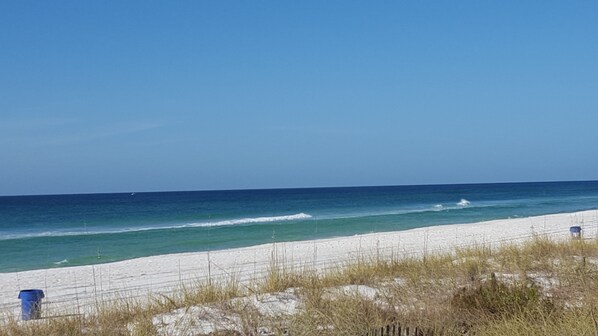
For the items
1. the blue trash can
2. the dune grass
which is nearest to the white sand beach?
the dune grass

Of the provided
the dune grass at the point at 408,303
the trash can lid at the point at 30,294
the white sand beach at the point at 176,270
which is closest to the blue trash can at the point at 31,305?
the trash can lid at the point at 30,294

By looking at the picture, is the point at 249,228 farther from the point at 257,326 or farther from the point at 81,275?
the point at 257,326

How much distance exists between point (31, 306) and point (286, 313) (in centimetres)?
309

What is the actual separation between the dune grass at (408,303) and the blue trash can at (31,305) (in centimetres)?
18

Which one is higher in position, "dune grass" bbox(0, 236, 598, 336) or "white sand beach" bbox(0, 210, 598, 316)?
"dune grass" bbox(0, 236, 598, 336)

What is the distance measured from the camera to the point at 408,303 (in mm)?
7078

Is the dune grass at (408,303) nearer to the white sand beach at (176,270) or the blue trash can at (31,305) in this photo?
the blue trash can at (31,305)

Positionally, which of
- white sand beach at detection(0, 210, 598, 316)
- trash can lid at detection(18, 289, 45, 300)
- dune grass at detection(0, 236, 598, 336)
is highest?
trash can lid at detection(18, 289, 45, 300)

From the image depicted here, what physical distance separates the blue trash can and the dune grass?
0.18 meters

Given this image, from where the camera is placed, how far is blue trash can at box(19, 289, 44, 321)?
24.9 feet

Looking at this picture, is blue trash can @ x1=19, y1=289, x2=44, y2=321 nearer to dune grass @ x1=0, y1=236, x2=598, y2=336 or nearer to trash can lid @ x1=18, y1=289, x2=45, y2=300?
trash can lid @ x1=18, y1=289, x2=45, y2=300

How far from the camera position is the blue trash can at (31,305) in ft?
24.9

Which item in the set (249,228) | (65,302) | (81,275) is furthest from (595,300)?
(249,228)

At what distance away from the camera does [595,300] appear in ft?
21.6
